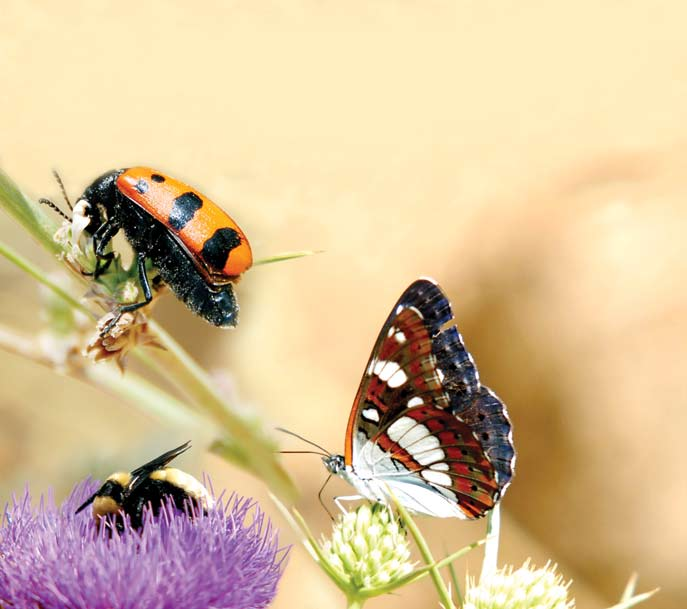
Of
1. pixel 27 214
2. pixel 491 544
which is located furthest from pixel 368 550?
pixel 27 214

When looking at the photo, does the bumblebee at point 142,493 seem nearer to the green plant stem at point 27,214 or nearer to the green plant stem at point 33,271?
the green plant stem at point 33,271

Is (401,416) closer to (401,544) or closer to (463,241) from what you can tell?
(401,544)

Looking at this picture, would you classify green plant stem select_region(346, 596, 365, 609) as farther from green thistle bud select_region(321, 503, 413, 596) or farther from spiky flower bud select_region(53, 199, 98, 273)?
spiky flower bud select_region(53, 199, 98, 273)

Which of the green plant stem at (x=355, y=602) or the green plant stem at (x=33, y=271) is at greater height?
the green plant stem at (x=33, y=271)

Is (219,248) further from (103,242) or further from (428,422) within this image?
(428,422)

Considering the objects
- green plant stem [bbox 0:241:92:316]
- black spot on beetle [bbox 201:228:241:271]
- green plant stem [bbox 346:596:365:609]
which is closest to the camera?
green plant stem [bbox 0:241:92:316]

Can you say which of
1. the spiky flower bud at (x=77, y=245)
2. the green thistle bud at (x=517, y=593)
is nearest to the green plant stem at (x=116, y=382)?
the spiky flower bud at (x=77, y=245)

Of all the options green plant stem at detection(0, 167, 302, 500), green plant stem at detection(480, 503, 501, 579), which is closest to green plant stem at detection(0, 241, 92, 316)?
green plant stem at detection(0, 167, 302, 500)
